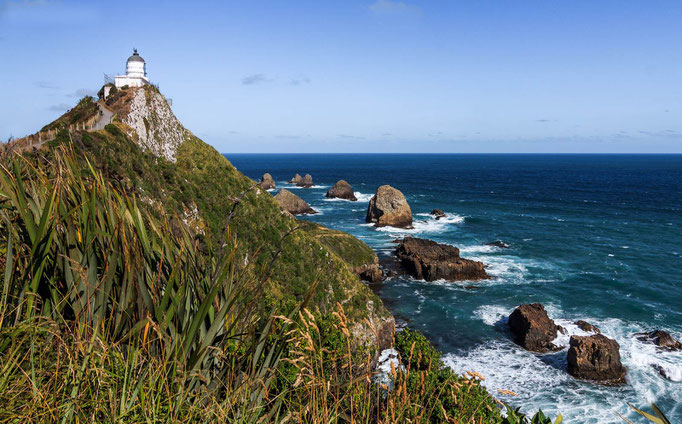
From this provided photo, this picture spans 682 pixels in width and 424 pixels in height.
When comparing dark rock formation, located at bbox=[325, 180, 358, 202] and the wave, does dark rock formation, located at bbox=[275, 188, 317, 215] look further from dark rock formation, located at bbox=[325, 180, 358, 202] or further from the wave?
the wave

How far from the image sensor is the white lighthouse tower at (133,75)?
33578 millimetres

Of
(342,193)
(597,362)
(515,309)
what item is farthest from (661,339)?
(342,193)

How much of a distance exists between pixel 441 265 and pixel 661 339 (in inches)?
703

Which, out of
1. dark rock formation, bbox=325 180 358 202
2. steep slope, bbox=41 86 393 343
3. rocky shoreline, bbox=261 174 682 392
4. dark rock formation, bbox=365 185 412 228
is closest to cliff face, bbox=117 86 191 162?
steep slope, bbox=41 86 393 343

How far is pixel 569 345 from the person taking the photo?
2689 cm

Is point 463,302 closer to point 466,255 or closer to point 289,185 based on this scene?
point 466,255

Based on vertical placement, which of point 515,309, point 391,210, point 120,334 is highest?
point 120,334

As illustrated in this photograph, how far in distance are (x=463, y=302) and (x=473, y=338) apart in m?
6.28

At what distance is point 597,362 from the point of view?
23.7 meters

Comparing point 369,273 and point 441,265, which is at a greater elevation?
point 441,265

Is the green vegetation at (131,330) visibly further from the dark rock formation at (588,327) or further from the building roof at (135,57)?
the building roof at (135,57)

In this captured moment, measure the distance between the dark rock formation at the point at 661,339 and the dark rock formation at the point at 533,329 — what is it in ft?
18.3

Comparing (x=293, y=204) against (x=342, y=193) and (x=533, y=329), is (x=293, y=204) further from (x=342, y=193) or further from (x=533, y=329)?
(x=533, y=329)

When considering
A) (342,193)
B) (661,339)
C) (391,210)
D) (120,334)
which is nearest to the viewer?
(120,334)
